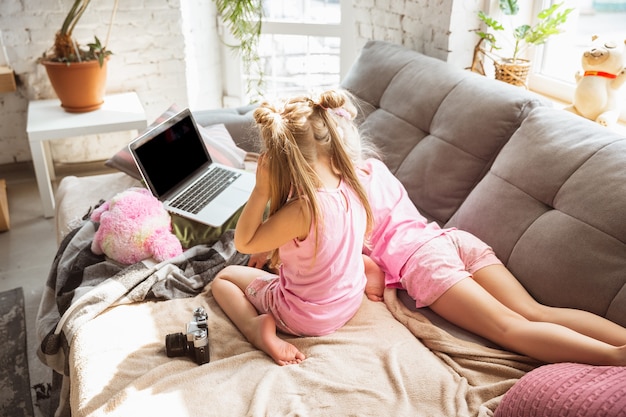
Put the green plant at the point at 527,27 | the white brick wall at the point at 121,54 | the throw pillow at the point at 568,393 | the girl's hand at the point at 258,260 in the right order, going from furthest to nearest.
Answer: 1. the white brick wall at the point at 121,54
2. the green plant at the point at 527,27
3. the girl's hand at the point at 258,260
4. the throw pillow at the point at 568,393

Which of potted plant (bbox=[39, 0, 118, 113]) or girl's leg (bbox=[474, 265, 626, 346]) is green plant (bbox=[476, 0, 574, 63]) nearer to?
girl's leg (bbox=[474, 265, 626, 346])

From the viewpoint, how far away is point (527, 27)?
2.29 m

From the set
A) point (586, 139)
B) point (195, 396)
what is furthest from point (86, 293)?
point (586, 139)

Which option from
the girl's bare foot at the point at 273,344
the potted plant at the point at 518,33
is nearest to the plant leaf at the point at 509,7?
the potted plant at the point at 518,33

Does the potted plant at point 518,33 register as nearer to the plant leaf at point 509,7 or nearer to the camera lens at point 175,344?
the plant leaf at point 509,7

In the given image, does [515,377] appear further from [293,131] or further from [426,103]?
[426,103]

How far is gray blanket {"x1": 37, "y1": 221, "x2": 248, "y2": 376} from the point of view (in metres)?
1.55

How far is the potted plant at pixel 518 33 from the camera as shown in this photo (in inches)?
87.1

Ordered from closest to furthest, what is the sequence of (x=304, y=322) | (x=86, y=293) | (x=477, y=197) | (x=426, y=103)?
(x=304, y=322)
(x=86, y=293)
(x=477, y=197)
(x=426, y=103)

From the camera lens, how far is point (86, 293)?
1.58m

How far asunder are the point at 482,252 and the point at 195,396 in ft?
2.81

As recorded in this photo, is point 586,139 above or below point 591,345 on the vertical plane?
above

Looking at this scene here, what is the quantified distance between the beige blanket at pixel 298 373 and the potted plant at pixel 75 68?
6.01 ft

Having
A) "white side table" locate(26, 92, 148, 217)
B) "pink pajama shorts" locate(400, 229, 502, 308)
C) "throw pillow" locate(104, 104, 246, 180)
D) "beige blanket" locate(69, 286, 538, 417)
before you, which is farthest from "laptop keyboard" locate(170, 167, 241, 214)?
"white side table" locate(26, 92, 148, 217)
